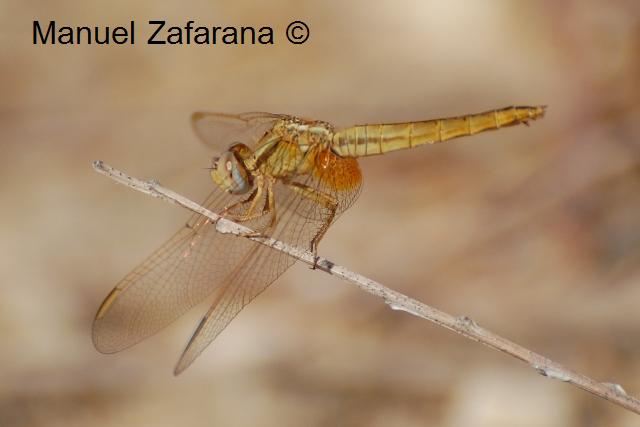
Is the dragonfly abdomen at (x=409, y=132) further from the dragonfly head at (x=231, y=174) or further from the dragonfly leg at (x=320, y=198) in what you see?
the dragonfly head at (x=231, y=174)

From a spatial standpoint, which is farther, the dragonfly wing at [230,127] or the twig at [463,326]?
the dragonfly wing at [230,127]

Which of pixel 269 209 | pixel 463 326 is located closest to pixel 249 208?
pixel 269 209

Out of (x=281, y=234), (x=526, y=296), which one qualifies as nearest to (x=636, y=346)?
(x=526, y=296)

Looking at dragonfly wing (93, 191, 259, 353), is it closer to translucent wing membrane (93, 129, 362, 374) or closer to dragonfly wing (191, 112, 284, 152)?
translucent wing membrane (93, 129, 362, 374)

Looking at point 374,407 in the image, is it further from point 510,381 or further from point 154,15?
point 154,15

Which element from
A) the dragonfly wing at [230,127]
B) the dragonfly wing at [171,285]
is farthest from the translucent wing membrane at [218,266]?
the dragonfly wing at [230,127]

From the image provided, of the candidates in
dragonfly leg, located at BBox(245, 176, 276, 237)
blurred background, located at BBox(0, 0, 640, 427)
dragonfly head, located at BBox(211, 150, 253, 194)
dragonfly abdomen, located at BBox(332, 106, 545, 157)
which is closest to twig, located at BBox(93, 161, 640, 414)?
dragonfly leg, located at BBox(245, 176, 276, 237)
